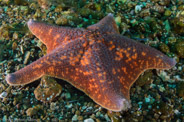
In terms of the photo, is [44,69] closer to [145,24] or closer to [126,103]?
[126,103]

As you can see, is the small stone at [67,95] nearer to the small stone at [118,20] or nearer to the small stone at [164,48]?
the small stone at [118,20]

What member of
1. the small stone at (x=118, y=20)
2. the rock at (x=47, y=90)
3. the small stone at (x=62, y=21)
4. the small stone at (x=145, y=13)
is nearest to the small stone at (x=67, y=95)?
the rock at (x=47, y=90)

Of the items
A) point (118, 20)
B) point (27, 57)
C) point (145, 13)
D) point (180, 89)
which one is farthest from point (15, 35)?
point (180, 89)

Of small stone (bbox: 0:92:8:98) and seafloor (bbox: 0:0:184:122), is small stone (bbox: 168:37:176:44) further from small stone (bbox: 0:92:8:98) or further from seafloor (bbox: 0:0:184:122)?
small stone (bbox: 0:92:8:98)

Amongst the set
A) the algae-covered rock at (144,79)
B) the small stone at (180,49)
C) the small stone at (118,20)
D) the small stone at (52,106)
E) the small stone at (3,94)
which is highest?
the small stone at (118,20)

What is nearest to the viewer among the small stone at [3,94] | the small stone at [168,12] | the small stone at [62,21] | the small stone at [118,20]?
the small stone at [3,94]

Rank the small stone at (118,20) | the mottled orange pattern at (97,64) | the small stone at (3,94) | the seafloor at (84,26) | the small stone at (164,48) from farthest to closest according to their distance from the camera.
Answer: the small stone at (118,20), the small stone at (164,48), the small stone at (3,94), the seafloor at (84,26), the mottled orange pattern at (97,64)

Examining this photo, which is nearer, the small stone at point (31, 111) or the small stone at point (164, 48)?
the small stone at point (31, 111)
